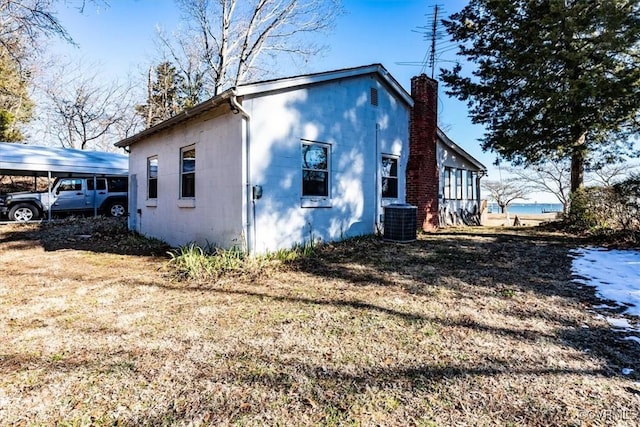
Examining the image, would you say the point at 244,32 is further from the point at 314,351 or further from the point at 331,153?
the point at 314,351

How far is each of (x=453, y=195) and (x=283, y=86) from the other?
9.54m

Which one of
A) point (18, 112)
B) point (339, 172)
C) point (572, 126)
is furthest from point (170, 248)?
point (18, 112)

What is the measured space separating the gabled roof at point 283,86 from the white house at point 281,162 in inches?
1.0

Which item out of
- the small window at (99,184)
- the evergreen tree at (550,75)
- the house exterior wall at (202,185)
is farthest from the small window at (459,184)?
the small window at (99,184)

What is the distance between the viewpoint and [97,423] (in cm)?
212

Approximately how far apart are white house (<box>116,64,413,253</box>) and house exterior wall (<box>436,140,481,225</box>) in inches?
136

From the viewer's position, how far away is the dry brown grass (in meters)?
2.24

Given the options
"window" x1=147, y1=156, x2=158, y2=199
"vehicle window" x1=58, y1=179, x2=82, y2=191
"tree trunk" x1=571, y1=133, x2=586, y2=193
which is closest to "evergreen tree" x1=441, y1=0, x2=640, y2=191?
"tree trunk" x1=571, y1=133, x2=586, y2=193

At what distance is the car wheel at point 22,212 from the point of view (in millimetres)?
13000

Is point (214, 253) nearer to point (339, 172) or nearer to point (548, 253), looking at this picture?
point (339, 172)

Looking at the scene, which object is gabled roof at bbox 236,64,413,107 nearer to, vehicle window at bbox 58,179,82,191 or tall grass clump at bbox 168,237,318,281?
tall grass clump at bbox 168,237,318,281

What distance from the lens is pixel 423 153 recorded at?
33.9ft

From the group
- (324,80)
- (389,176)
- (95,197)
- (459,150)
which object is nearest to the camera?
(324,80)

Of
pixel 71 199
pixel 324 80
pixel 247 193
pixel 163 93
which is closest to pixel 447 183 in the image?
pixel 324 80
